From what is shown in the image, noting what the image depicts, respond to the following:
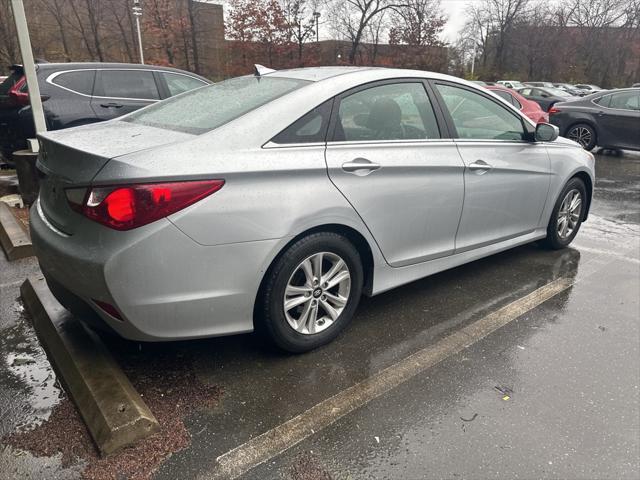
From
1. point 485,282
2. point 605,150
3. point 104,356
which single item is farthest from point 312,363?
point 605,150

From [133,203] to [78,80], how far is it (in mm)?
5616

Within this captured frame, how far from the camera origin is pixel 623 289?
3998 mm

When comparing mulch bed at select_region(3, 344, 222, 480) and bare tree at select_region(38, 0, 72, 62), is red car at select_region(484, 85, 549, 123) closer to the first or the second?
mulch bed at select_region(3, 344, 222, 480)

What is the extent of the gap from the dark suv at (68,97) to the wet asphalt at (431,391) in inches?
134

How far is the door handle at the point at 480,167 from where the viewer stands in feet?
11.6

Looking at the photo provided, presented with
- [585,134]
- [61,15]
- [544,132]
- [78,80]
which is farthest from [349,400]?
[61,15]

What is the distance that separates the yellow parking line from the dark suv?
5574 millimetres

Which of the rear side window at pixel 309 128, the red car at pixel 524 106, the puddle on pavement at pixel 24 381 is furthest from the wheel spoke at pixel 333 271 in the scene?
the red car at pixel 524 106

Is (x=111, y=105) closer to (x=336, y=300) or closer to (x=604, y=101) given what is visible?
(x=336, y=300)

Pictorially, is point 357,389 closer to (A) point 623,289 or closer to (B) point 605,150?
(A) point 623,289

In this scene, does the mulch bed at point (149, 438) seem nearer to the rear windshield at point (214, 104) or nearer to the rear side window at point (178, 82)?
the rear windshield at point (214, 104)

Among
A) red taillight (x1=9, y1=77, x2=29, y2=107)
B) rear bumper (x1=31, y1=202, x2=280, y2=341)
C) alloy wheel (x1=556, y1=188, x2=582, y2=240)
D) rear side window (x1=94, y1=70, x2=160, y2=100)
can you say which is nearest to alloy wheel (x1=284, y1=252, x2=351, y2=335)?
rear bumper (x1=31, y1=202, x2=280, y2=341)

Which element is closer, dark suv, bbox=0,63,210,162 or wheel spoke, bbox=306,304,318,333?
wheel spoke, bbox=306,304,318,333

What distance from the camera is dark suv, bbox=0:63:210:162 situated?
6.50m
